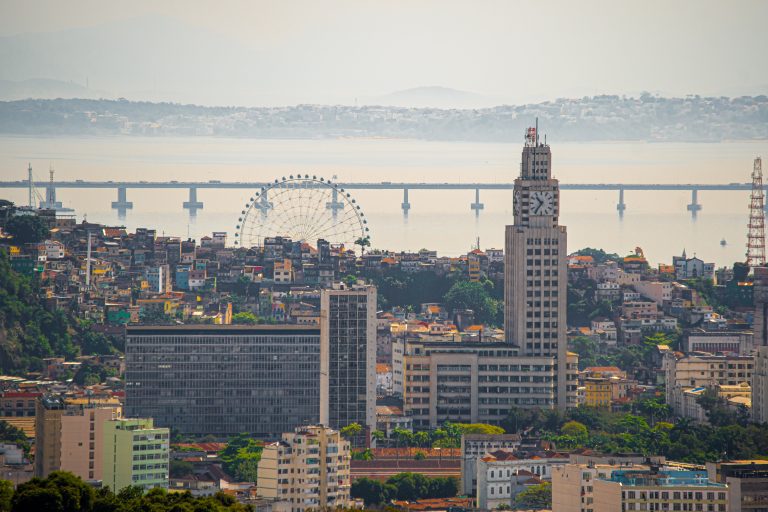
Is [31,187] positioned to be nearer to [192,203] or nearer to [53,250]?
[192,203]

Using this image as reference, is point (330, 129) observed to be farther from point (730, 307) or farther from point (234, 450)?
point (234, 450)

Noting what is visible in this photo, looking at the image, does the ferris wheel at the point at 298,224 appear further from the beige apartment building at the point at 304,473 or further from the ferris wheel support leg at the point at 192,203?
the beige apartment building at the point at 304,473

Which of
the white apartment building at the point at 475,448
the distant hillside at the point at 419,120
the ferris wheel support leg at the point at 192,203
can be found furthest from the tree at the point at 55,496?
the distant hillside at the point at 419,120

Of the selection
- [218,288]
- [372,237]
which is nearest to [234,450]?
[218,288]

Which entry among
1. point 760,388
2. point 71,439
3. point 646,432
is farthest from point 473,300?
point 71,439

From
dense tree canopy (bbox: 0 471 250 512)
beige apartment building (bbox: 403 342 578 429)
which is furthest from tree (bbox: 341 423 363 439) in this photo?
dense tree canopy (bbox: 0 471 250 512)

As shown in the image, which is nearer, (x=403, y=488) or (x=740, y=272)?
(x=403, y=488)
